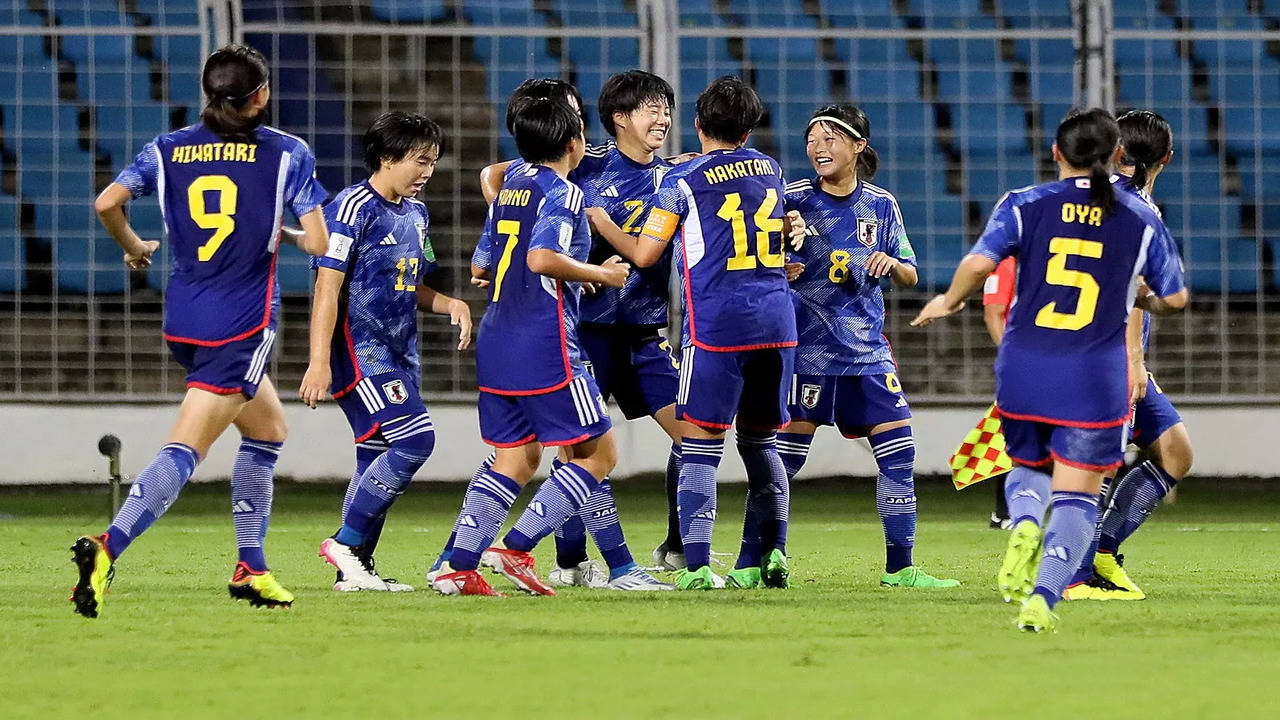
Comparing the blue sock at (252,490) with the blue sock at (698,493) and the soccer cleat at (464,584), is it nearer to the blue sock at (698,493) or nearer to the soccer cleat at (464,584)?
the soccer cleat at (464,584)

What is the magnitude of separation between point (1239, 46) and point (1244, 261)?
4.99ft

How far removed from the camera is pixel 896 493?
6246 mm

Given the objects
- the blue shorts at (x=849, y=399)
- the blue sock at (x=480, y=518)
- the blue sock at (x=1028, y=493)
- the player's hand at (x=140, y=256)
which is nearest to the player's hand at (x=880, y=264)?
the blue shorts at (x=849, y=399)

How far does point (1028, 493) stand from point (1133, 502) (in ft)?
4.16

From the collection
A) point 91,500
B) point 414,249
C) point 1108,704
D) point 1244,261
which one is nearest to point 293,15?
point 91,500

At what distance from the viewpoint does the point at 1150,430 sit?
19.6 feet

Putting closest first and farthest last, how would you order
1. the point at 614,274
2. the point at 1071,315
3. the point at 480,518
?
the point at 1071,315 → the point at 614,274 → the point at 480,518

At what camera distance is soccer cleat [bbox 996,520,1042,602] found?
4.73 metres

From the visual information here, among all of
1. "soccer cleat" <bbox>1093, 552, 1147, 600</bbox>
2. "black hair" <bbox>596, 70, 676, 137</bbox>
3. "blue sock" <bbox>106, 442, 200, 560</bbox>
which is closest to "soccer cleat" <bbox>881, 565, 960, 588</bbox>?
"soccer cleat" <bbox>1093, 552, 1147, 600</bbox>

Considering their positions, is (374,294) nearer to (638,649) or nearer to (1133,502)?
(638,649)

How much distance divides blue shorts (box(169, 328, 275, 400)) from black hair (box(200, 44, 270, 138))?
0.59 meters

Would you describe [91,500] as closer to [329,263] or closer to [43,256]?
[43,256]

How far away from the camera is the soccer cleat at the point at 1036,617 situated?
4582 millimetres

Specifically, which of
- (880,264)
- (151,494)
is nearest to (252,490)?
(151,494)
